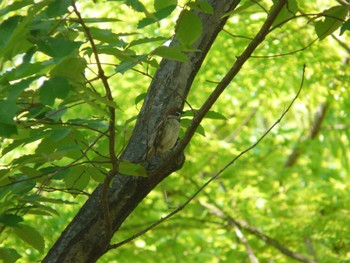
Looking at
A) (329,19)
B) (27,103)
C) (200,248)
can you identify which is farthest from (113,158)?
(200,248)

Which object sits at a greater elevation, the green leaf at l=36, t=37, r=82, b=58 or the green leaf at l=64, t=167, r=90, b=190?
the green leaf at l=64, t=167, r=90, b=190

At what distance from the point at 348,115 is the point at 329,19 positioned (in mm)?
3915

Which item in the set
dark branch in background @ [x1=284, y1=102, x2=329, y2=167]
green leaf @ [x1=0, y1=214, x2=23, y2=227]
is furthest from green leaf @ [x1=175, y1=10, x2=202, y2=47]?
dark branch in background @ [x1=284, y1=102, x2=329, y2=167]

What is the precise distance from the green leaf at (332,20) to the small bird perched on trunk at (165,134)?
25.6 inches

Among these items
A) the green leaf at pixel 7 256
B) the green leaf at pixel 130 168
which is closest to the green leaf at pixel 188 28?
the green leaf at pixel 130 168

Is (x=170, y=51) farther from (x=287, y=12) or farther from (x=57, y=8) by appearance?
(x=287, y=12)

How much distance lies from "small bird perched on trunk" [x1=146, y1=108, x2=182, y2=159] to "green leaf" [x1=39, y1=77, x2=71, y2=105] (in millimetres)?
836

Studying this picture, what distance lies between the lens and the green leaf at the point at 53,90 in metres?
1.51

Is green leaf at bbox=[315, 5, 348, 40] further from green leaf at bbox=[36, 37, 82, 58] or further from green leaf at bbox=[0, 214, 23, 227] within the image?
green leaf at bbox=[0, 214, 23, 227]

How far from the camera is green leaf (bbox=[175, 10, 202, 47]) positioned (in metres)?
1.74

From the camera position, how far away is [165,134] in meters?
2.38

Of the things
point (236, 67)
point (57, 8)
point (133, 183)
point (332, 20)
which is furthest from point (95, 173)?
point (332, 20)

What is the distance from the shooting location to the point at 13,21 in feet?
5.24

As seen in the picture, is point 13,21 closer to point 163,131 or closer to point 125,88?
point 163,131
